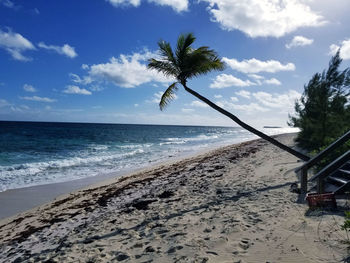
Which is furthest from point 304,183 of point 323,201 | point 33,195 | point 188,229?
point 33,195

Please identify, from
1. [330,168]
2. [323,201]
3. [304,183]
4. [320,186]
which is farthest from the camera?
[304,183]

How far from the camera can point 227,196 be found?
664 centimetres

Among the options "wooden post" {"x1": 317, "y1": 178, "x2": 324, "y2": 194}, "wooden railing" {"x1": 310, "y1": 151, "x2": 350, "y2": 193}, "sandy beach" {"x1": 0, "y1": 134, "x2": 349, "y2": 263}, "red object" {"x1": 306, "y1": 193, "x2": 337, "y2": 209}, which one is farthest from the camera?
"wooden post" {"x1": 317, "y1": 178, "x2": 324, "y2": 194}

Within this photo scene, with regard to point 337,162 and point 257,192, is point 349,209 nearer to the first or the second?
point 337,162

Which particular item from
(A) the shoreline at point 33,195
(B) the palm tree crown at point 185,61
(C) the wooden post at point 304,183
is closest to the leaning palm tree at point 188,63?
(B) the palm tree crown at point 185,61

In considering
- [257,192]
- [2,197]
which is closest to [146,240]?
[257,192]

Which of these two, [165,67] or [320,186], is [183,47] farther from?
[320,186]

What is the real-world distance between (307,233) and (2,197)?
11.0m

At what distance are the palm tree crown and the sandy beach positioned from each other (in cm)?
442

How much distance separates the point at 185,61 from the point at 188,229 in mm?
6487

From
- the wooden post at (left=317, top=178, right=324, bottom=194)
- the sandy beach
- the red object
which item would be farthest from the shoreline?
the wooden post at (left=317, top=178, right=324, bottom=194)

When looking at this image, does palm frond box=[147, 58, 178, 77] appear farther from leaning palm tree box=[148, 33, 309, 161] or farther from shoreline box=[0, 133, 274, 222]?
shoreline box=[0, 133, 274, 222]

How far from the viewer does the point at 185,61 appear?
9.23 meters

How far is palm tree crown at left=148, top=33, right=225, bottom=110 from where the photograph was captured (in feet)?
30.2
